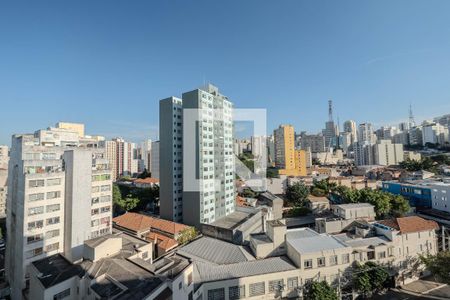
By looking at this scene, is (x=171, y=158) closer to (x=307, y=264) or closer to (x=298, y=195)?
(x=307, y=264)

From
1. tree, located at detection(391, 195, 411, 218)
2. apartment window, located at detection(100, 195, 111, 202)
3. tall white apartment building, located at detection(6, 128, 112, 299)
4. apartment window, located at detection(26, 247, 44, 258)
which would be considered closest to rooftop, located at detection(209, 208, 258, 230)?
apartment window, located at detection(100, 195, 111, 202)

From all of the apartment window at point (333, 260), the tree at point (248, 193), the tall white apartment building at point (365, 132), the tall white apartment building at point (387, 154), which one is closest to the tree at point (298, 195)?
the tree at point (248, 193)

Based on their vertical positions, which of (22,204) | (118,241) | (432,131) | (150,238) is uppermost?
(432,131)

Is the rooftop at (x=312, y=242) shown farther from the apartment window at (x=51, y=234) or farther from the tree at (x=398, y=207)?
the apartment window at (x=51, y=234)

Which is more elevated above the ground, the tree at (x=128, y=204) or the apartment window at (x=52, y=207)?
the apartment window at (x=52, y=207)

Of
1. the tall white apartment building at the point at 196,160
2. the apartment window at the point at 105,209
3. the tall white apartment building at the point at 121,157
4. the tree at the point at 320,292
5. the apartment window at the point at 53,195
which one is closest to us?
the tree at the point at 320,292

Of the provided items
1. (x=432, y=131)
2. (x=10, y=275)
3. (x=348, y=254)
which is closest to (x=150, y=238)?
(x=10, y=275)

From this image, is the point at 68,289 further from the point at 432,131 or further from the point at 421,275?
the point at 432,131

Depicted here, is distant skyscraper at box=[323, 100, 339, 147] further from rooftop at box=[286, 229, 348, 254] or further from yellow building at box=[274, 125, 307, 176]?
rooftop at box=[286, 229, 348, 254]
